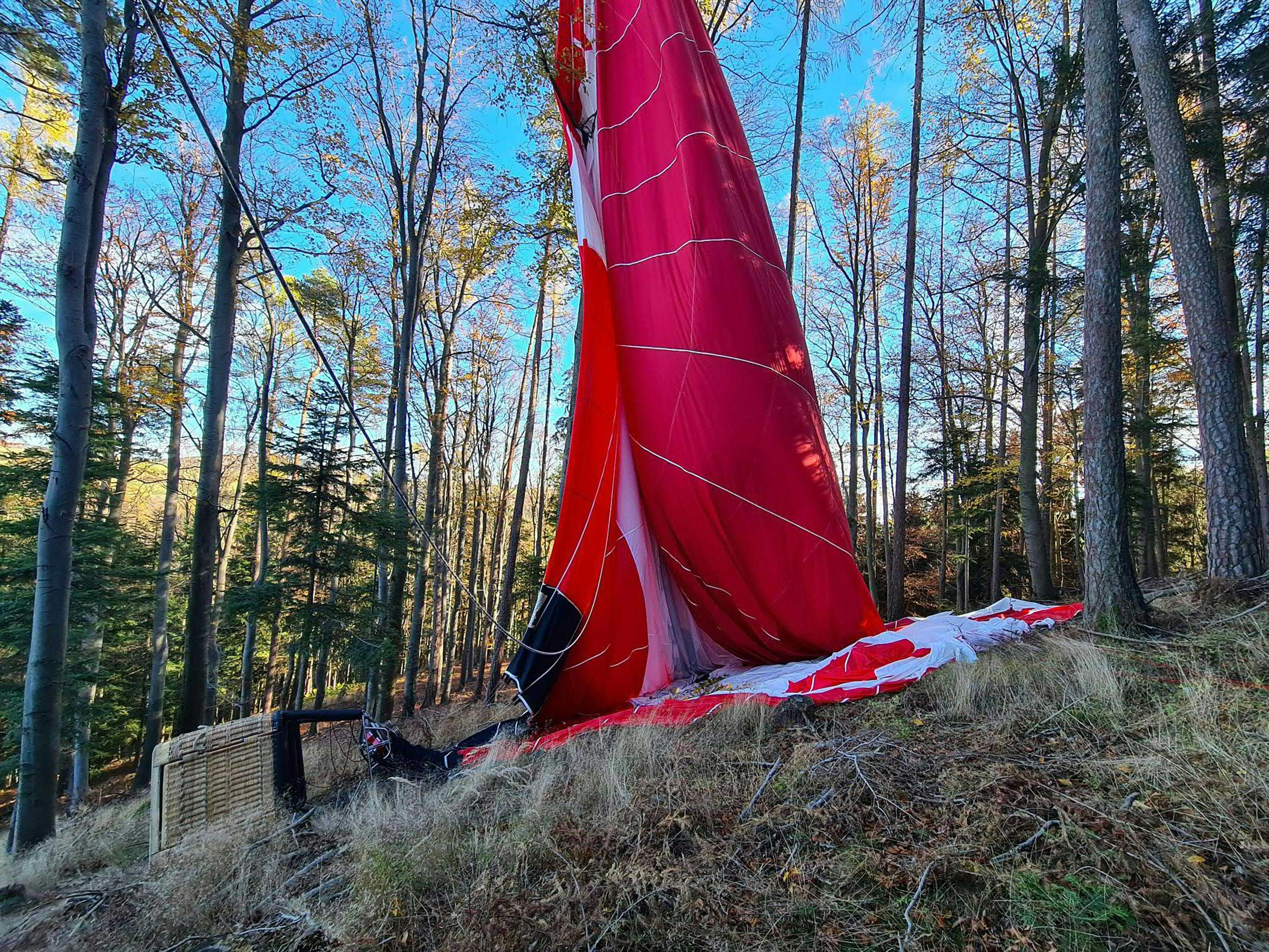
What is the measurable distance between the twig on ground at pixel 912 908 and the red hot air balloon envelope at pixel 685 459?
2.73 metres

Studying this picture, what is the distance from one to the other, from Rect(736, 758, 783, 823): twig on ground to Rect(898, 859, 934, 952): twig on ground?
2.11ft

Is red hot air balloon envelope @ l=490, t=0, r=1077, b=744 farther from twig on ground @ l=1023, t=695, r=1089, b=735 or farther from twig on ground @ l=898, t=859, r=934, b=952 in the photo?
twig on ground @ l=898, t=859, r=934, b=952

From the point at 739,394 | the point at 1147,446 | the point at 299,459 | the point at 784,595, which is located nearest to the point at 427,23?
the point at 299,459

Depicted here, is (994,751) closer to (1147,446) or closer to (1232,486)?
(1232,486)

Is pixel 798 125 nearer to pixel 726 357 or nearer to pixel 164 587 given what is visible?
pixel 726 357

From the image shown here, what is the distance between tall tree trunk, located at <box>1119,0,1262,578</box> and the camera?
384cm

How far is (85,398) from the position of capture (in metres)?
4.08

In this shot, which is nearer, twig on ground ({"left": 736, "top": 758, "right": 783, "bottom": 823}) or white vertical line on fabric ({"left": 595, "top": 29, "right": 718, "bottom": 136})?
twig on ground ({"left": 736, "top": 758, "right": 783, "bottom": 823})

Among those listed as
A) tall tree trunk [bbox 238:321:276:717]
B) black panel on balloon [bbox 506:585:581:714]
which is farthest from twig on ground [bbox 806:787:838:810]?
tall tree trunk [bbox 238:321:276:717]

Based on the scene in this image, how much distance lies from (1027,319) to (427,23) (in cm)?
1078

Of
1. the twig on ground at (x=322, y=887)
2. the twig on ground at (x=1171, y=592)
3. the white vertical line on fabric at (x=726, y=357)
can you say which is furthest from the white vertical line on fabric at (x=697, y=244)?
the twig on ground at (x=322, y=887)

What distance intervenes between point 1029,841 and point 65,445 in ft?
19.4

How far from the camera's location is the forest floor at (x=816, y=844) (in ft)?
4.65

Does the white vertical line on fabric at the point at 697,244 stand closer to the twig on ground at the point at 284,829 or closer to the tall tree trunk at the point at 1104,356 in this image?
the tall tree trunk at the point at 1104,356
